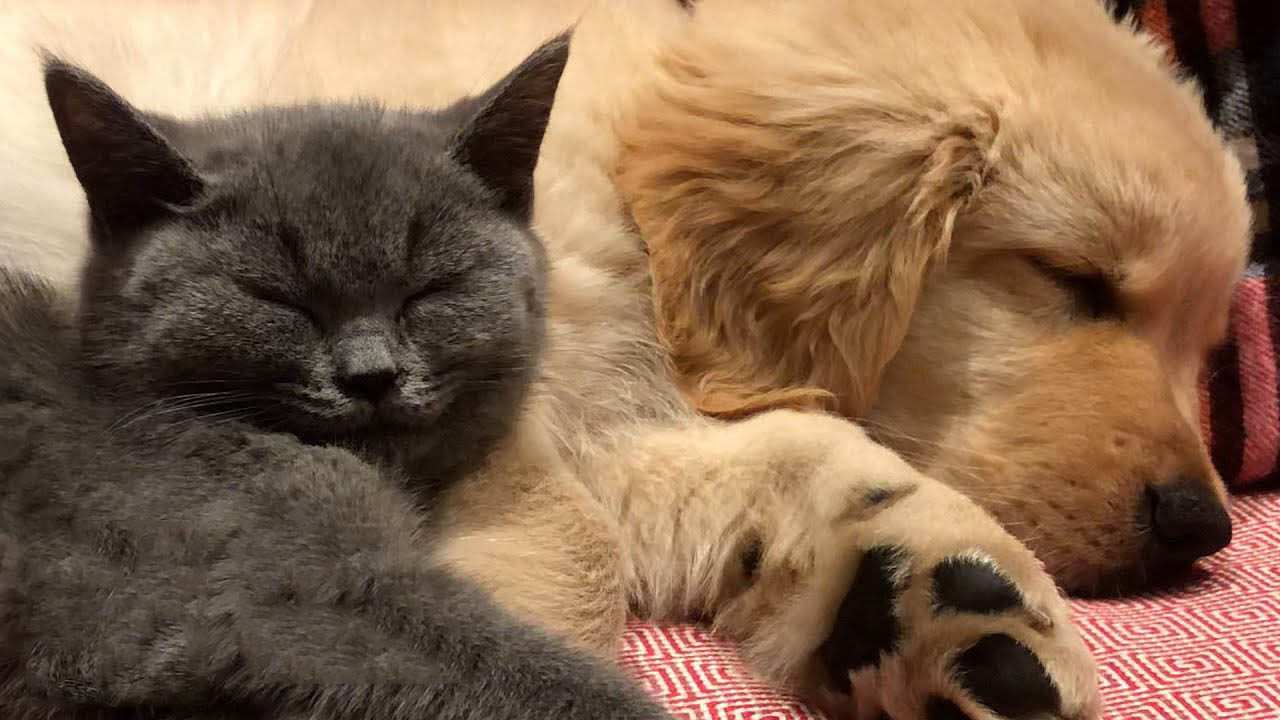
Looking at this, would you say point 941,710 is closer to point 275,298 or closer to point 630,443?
point 630,443

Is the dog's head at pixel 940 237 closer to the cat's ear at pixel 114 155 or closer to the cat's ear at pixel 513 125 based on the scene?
the cat's ear at pixel 513 125

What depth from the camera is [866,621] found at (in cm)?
89

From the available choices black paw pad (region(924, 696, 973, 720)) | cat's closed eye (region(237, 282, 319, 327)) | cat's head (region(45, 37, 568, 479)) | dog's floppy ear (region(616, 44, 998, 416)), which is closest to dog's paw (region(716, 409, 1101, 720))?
black paw pad (region(924, 696, 973, 720))

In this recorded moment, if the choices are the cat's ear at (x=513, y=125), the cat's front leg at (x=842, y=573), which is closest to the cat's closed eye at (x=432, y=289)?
the cat's ear at (x=513, y=125)

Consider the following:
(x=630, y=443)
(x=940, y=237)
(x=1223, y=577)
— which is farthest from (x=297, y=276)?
(x=1223, y=577)

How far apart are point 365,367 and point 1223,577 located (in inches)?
38.7

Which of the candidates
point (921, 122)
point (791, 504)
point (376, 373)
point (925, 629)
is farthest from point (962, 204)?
point (376, 373)

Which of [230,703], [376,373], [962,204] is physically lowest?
[230,703]

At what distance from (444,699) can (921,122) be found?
0.87m

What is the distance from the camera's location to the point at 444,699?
714mm

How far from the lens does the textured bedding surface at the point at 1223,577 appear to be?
3.00ft

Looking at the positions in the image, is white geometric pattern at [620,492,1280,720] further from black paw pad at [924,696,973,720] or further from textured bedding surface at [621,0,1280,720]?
black paw pad at [924,696,973,720]

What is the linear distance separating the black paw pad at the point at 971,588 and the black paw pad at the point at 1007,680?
39 mm

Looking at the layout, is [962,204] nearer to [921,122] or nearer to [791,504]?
[921,122]
